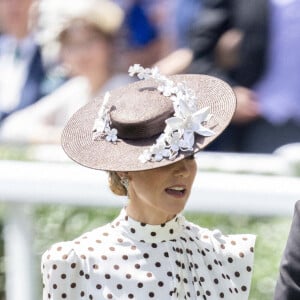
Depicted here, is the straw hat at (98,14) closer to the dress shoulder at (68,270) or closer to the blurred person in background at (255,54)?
the blurred person in background at (255,54)

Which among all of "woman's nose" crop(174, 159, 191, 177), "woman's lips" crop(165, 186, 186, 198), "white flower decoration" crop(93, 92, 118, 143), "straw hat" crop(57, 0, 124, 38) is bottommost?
"woman's lips" crop(165, 186, 186, 198)

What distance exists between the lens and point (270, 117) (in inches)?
309

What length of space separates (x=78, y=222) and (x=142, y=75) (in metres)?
2.04

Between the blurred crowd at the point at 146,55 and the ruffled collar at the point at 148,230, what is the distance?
377 centimetres

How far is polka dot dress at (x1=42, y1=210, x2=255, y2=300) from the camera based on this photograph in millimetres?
3801

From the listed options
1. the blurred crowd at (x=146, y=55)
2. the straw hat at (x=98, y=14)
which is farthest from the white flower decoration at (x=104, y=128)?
the straw hat at (x=98, y=14)

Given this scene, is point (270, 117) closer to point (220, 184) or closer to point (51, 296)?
point (220, 184)

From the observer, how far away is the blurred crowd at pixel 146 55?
7.66 m

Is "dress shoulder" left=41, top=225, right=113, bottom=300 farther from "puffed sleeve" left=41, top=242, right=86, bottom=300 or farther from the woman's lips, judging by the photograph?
the woman's lips

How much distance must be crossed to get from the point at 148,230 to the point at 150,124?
0.29 meters

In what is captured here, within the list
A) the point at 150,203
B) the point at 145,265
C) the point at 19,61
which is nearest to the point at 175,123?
the point at 150,203

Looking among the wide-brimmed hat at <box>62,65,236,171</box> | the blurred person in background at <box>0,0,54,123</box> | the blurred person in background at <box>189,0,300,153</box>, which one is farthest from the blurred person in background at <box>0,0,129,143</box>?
the wide-brimmed hat at <box>62,65,236,171</box>

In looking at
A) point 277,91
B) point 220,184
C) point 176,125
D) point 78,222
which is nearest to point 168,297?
point 176,125

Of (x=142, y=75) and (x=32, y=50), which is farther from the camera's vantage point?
(x=32, y=50)
